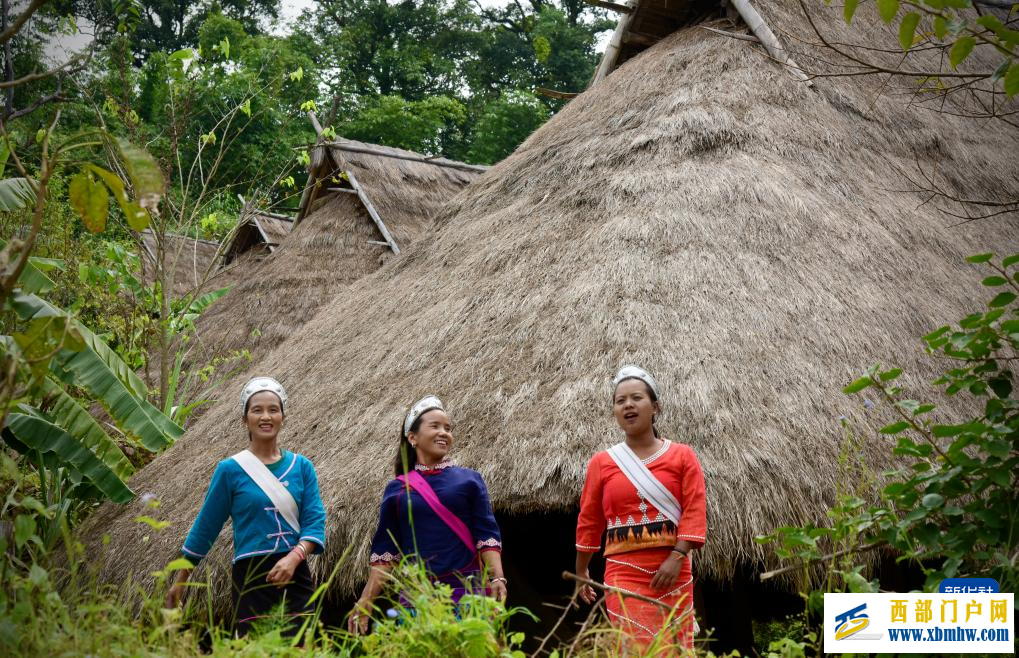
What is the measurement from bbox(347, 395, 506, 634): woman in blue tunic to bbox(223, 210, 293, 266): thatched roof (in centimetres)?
946

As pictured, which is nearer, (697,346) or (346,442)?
(697,346)

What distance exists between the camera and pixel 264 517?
3209 millimetres

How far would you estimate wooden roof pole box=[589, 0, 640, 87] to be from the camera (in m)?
7.88

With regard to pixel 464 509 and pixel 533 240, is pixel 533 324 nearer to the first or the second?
pixel 533 240

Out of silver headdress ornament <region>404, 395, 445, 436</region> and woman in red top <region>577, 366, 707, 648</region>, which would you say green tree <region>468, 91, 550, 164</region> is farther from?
woman in red top <region>577, 366, 707, 648</region>

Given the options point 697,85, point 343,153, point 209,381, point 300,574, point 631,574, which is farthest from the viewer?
point 343,153

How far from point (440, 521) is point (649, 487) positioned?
734mm

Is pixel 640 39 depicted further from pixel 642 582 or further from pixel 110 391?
pixel 642 582

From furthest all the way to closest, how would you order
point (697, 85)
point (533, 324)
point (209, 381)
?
point (209, 381), point (697, 85), point (533, 324)

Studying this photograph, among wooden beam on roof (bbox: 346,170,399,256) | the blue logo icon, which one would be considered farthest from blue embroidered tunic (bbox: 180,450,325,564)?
wooden beam on roof (bbox: 346,170,399,256)

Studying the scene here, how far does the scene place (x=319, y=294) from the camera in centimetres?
924

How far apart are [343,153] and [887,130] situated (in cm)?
632

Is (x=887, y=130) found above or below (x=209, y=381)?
above

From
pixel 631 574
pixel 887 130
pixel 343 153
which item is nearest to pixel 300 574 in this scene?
pixel 631 574
